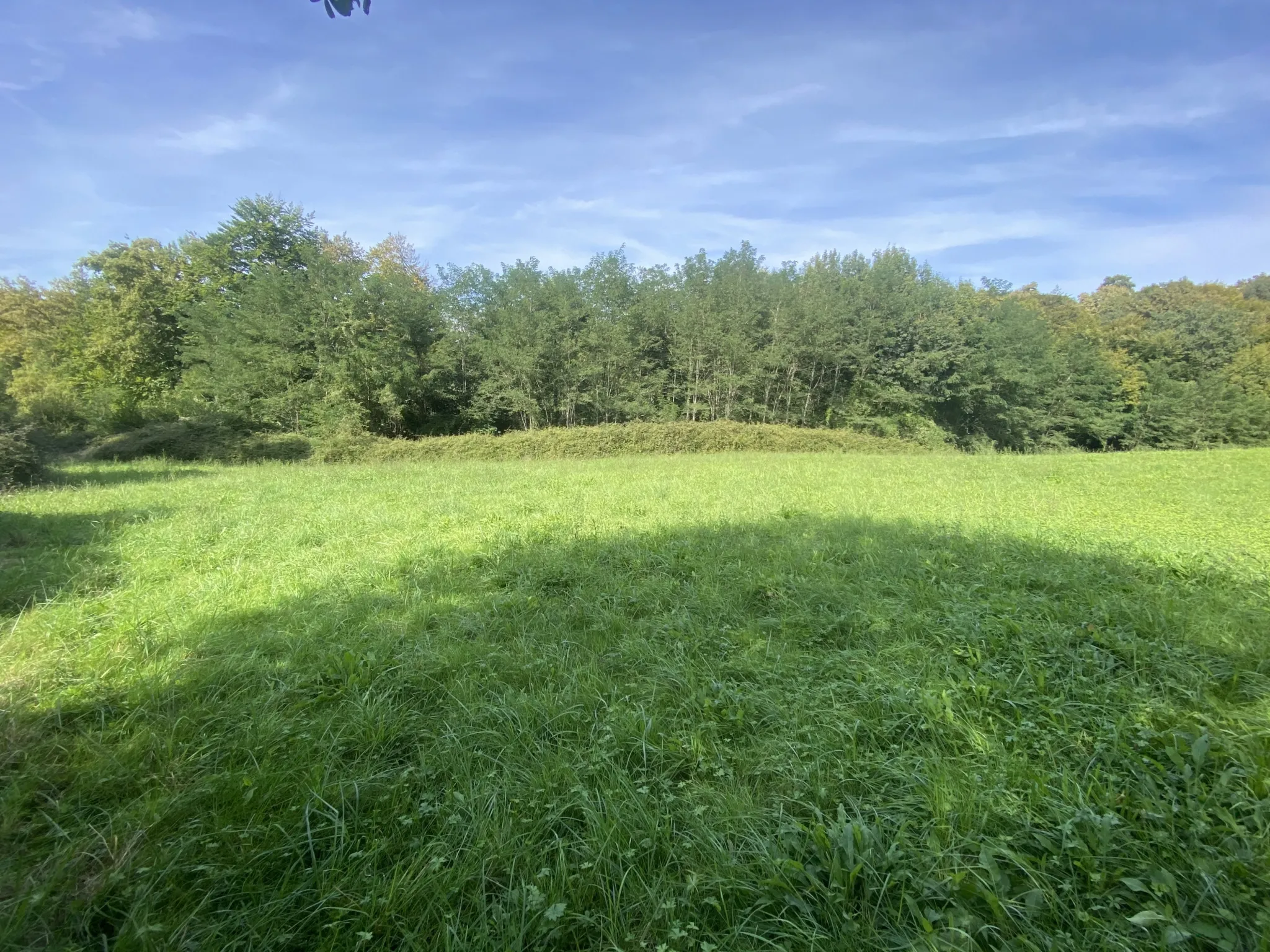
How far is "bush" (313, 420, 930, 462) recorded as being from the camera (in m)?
19.5

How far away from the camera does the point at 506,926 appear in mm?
1550

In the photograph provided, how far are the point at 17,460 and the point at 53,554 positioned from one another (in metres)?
7.71

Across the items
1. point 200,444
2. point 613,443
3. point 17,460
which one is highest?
point 17,460

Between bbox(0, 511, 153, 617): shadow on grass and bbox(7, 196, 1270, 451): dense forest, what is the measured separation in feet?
44.1

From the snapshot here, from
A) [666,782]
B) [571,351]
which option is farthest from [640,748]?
[571,351]

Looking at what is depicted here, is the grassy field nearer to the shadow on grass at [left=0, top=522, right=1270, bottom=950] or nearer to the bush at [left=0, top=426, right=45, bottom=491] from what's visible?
the shadow on grass at [left=0, top=522, right=1270, bottom=950]

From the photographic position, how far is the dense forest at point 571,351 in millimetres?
20812

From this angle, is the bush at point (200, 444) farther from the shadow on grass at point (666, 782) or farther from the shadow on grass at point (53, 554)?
the shadow on grass at point (666, 782)

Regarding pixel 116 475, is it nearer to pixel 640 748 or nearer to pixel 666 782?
pixel 640 748

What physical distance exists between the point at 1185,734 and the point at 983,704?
0.70 meters

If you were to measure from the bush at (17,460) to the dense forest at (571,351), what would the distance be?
915 cm

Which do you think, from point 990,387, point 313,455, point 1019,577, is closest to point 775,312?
point 990,387

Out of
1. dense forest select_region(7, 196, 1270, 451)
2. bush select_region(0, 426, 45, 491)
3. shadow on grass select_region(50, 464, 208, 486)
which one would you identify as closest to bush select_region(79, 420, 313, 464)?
dense forest select_region(7, 196, 1270, 451)

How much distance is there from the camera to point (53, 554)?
16.7 feet
